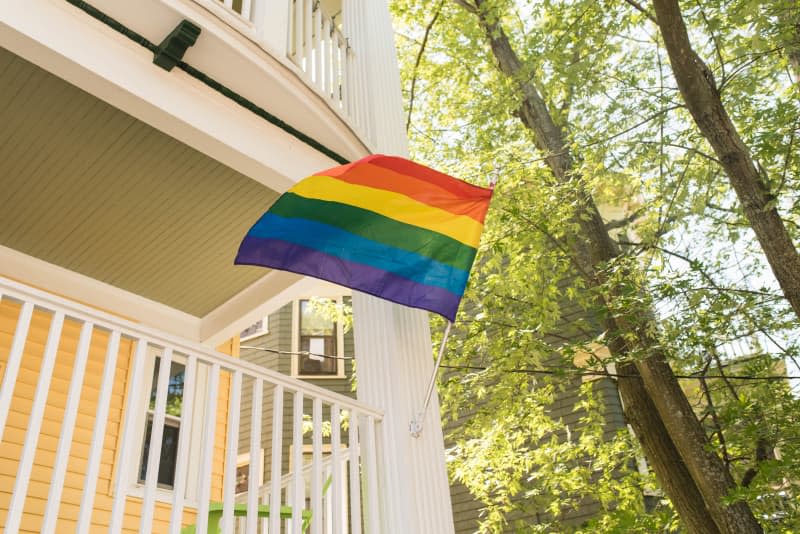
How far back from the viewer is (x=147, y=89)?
14.1 feet

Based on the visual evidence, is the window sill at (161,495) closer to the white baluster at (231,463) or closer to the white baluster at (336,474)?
the white baluster at (336,474)

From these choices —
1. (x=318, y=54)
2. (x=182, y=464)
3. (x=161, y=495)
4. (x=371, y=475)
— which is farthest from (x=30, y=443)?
(x=161, y=495)

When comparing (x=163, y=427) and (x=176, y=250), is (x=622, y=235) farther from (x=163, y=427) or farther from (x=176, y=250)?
(x=163, y=427)

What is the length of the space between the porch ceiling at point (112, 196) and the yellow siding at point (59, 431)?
658 millimetres

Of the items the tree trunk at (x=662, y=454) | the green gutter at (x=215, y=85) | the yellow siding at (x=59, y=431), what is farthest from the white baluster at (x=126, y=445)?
the tree trunk at (x=662, y=454)

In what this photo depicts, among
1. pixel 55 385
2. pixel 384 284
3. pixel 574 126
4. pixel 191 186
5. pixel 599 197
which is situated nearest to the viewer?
pixel 384 284

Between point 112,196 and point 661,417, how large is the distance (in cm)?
584

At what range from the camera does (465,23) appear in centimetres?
1016

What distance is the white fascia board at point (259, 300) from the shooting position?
21.7 feet

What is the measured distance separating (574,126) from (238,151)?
6263 millimetres

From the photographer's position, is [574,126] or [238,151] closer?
[238,151]

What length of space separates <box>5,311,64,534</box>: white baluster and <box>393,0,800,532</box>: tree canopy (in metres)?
5.18

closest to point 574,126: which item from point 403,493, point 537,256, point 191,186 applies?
point 537,256

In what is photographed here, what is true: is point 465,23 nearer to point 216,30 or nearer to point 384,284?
point 216,30
